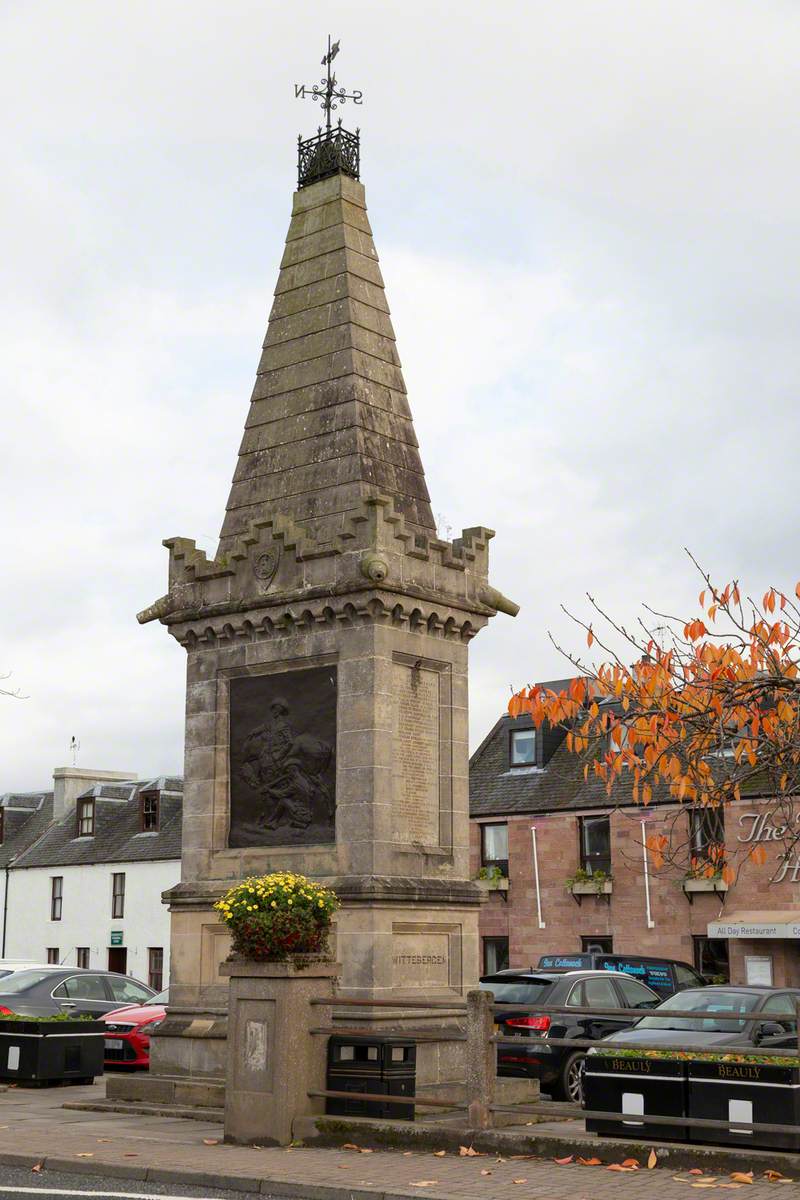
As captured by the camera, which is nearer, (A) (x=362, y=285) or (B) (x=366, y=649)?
(B) (x=366, y=649)

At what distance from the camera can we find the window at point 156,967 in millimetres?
54500

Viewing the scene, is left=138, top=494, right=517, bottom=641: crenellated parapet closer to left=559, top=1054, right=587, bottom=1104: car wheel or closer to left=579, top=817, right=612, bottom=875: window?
left=559, top=1054, right=587, bottom=1104: car wheel

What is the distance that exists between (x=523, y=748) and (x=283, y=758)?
104ft

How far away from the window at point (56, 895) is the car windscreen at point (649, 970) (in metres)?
35.0

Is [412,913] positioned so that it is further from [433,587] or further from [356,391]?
[356,391]

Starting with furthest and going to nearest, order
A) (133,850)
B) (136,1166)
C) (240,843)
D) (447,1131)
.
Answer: (133,850), (240,843), (447,1131), (136,1166)

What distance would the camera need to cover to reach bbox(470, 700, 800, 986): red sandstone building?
40719 millimetres

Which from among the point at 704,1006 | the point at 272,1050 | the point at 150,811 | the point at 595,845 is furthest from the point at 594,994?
the point at 150,811

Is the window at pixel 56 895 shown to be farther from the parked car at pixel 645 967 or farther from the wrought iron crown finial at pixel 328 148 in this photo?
the wrought iron crown finial at pixel 328 148

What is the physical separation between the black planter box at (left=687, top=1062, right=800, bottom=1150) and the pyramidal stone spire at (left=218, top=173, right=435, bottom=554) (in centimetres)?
817

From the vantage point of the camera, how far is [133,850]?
189 feet

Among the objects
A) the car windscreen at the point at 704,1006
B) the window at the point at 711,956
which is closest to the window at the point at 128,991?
the car windscreen at the point at 704,1006

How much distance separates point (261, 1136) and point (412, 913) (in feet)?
13.3

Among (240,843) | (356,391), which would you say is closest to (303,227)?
(356,391)
